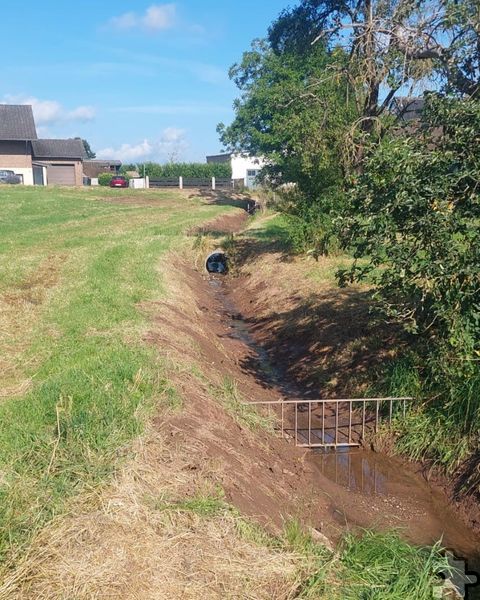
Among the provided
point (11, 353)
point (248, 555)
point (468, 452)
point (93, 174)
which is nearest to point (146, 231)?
point (11, 353)

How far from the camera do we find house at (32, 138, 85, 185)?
6316 centimetres

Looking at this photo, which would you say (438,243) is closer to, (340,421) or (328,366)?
(340,421)

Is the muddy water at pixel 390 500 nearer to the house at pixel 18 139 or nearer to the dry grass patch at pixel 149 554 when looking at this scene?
the dry grass patch at pixel 149 554

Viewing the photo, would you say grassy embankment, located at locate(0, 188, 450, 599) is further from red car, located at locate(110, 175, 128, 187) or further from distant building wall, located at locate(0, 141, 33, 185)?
red car, located at locate(110, 175, 128, 187)

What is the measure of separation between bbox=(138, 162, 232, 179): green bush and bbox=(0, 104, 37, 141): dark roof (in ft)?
50.8

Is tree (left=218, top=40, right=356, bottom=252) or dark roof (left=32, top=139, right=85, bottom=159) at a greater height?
dark roof (left=32, top=139, right=85, bottom=159)

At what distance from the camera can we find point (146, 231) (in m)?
28.5

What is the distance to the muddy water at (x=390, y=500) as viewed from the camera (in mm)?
7781

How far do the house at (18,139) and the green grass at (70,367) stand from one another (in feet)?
124

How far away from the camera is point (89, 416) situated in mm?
6871

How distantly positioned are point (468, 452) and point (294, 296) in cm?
919

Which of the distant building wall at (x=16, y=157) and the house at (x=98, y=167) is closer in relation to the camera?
the distant building wall at (x=16, y=157)

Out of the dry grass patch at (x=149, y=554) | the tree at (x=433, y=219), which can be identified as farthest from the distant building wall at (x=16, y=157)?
the dry grass patch at (x=149, y=554)

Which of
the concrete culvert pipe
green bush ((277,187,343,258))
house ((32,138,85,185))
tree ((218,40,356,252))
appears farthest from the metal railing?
house ((32,138,85,185))
